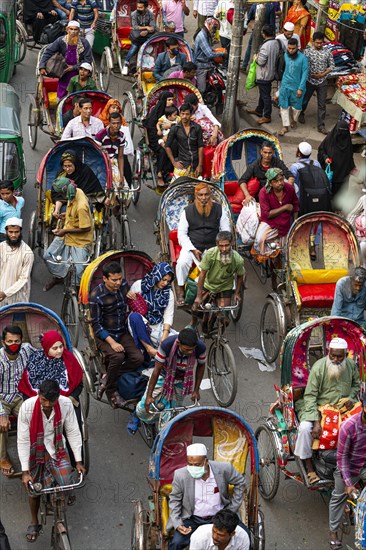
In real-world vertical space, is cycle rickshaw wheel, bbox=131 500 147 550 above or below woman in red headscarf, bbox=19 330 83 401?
below

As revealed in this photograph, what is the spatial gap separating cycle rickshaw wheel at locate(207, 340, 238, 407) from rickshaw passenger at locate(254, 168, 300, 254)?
5.18 feet

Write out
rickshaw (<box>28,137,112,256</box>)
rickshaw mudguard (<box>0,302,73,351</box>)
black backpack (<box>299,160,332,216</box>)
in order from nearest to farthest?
rickshaw mudguard (<box>0,302,73,351</box>) → rickshaw (<box>28,137,112,256</box>) → black backpack (<box>299,160,332,216</box>)

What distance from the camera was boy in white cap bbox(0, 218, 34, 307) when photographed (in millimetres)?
11438

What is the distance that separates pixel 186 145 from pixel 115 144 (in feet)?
2.96

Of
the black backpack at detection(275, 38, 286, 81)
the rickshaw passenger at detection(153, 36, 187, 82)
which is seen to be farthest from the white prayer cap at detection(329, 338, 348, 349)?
the black backpack at detection(275, 38, 286, 81)

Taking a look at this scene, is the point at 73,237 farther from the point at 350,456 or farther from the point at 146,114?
the point at 350,456

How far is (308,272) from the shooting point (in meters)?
12.0

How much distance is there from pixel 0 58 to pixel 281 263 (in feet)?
22.1

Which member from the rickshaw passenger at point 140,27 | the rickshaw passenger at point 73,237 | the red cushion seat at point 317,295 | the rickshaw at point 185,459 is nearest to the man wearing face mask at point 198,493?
the rickshaw at point 185,459

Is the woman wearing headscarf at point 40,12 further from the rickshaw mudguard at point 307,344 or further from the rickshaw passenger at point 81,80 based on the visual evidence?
the rickshaw mudguard at point 307,344

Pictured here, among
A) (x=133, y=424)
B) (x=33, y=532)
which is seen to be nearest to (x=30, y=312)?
(x=133, y=424)

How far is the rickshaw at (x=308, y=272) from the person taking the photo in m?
11.9

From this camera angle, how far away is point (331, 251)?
1232 centimetres

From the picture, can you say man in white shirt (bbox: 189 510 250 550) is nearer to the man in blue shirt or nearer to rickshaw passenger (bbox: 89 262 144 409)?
rickshaw passenger (bbox: 89 262 144 409)
